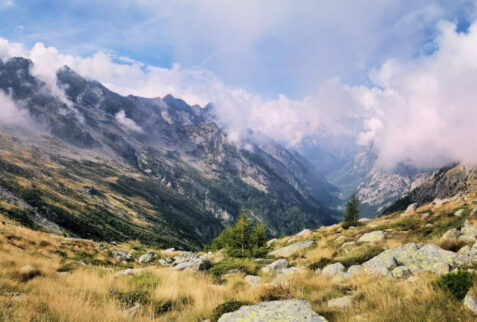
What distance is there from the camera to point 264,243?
112ft

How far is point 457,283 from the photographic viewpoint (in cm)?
514

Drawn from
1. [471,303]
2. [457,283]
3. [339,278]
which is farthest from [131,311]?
[339,278]

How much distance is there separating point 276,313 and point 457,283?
12.1ft

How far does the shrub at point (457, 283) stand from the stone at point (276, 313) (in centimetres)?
265

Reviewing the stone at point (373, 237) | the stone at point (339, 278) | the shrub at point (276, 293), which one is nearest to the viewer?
the shrub at point (276, 293)

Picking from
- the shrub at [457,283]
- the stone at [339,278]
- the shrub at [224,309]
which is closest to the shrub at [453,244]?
the stone at [339,278]

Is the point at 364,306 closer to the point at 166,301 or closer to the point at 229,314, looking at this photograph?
the point at 229,314

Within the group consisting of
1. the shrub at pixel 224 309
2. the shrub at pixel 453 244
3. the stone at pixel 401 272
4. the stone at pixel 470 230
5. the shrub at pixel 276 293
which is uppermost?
the stone at pixel 470 230

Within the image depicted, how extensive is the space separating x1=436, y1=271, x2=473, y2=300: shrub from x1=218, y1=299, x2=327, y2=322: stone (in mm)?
2650

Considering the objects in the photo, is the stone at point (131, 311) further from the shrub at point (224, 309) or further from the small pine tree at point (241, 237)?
the small pine tree at point (241, 237)

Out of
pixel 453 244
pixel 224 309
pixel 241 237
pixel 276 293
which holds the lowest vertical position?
pixel 224 309

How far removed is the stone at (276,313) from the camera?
511 centimetres

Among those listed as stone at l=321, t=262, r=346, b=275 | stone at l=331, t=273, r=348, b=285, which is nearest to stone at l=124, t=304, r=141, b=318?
stone at l=331, t=273, r=348, b=285

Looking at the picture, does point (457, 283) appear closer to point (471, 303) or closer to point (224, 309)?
point (471, 303)
